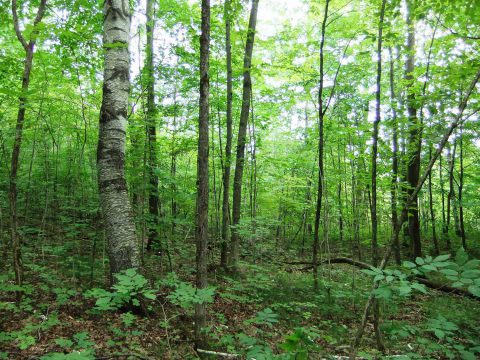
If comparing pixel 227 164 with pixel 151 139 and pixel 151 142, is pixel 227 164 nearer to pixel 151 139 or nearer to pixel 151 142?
pixel 151 142

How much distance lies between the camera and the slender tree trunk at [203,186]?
335cm

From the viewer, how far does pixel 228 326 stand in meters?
4.64

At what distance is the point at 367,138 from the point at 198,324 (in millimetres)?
6259

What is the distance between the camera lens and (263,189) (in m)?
11.9

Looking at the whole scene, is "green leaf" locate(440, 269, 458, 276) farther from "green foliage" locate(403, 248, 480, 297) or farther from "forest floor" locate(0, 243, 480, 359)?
"forest floor" locate(0, 243, 480, 359)

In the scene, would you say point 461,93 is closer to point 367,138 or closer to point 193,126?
point 367,138

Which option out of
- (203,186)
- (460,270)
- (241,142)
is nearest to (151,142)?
(241,142)

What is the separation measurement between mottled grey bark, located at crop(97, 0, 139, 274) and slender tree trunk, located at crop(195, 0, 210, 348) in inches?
55.8

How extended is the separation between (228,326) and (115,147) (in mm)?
3346

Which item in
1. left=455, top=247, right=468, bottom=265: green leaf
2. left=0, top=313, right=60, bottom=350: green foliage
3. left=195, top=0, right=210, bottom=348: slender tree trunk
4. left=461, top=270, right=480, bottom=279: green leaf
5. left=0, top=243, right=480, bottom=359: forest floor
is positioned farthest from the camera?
left=195, top=0, right=210, bottom=348: slender tree trunk

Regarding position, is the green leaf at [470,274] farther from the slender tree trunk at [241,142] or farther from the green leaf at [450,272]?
the slender tree trunk at [241,142]

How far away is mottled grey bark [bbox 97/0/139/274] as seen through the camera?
166 inches

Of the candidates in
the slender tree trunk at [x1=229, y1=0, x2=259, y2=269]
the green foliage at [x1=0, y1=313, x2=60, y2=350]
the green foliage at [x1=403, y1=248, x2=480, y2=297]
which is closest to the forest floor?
the green foliage at [x1=0, y1=313, x2=60, y2=350]

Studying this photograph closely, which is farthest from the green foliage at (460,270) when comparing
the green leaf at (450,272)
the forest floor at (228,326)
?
the forest floor at (228,326)
